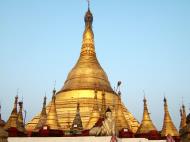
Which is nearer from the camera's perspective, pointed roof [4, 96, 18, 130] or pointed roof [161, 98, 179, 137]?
pointed roof [4, 96, 18, 130]

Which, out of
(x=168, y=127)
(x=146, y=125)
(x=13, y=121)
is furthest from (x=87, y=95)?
(x=168, y=127)

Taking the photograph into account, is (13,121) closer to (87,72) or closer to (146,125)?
(146,125)

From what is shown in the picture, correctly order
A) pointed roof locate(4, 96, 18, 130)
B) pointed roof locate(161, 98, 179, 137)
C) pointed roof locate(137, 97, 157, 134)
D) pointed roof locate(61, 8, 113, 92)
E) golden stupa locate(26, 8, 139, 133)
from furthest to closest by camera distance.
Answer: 1. pointed roof locate(61, 8, 113, 92)
2. golden stupa locate(26, 8, 139, 133)
3. pointed roof locate(161, 98, 179, 137)
4. pointed roof locate(137, 97, 157, 134)
5. pointed roof locate(4, 96, 18, 130)

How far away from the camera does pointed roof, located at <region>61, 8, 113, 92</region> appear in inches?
1852

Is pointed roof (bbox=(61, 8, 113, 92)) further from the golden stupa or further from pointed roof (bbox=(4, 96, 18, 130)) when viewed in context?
pointed roof (bbox=(4, 96, 18, 130))

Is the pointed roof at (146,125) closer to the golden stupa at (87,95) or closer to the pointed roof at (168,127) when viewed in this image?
the pointed roof at (168,127)

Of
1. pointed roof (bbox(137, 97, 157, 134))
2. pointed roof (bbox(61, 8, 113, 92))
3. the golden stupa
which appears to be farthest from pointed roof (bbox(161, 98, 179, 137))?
pointed roof (bbox(61, 8, 113, 92))

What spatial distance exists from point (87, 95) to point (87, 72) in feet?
16.8

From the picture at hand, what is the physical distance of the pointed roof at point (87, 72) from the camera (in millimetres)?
47031

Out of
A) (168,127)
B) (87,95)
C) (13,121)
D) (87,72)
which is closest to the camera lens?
(13,121)

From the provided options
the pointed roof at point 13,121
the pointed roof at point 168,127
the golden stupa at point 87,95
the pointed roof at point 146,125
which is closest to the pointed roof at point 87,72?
the golden stupa at point 87,95

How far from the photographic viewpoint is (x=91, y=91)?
45.6 m

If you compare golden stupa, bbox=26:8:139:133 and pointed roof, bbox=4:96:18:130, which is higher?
golden stupa, bbox=26:8:139:133

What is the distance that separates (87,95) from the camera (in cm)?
4494
